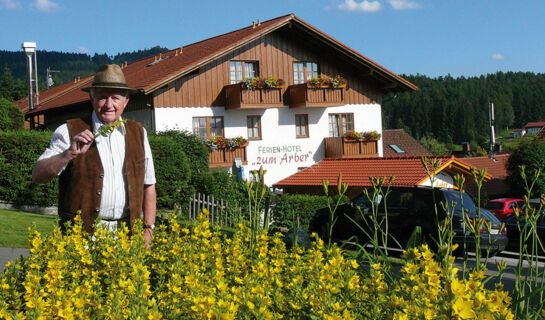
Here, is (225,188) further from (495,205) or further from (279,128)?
(495,205)

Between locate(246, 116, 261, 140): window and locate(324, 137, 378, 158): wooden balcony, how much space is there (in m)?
3.75

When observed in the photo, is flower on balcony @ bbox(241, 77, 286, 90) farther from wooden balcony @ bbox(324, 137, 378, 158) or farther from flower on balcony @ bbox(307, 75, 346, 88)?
wooden balcony @ bbox(324, 137, 378, 158)

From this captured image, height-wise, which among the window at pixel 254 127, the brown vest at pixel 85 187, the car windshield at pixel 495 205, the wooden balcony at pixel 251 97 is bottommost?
the car windshield at pixel 495 205

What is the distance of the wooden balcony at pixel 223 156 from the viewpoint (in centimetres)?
2775

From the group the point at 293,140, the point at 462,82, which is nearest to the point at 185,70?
the point at 293,140

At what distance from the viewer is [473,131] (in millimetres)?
133625

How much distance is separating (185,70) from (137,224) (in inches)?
937

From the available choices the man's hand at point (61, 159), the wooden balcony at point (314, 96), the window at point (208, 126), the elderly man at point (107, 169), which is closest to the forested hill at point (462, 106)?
the wooden balcony at point (314, 96)

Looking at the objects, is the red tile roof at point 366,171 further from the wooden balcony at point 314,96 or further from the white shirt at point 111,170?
the white shirt at point 111,170

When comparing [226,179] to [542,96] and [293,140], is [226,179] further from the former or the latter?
[542,96]

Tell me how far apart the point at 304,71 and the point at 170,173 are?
12.4m

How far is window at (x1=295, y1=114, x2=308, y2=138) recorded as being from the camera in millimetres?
31109

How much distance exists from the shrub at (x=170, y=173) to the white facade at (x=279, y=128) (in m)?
5.97

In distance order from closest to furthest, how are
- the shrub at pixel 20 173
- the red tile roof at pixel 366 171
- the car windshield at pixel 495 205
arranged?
the shrub at pixel 20 173 < the red tile roof at pixel 366 171 < the car windshield at pixel 495 205
